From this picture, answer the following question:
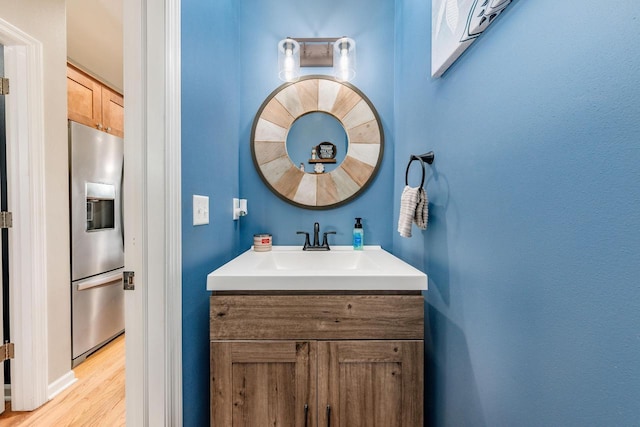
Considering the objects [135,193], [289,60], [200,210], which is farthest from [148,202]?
[289,60]

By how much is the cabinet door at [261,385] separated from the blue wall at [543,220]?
0.54 metres

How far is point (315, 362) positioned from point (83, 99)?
2813 millimetres

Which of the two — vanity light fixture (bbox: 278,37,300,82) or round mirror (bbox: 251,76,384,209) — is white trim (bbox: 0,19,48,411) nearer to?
round mirror (bbox: 251,76,384,209)

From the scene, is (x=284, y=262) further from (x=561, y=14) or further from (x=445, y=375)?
(x=561, y=14)

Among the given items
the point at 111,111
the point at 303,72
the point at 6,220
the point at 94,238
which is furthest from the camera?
the point at 111,111

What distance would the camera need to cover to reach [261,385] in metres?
0.94

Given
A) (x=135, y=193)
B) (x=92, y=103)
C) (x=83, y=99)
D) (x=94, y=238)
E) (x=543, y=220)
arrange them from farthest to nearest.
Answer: (x=92, y=103) → (x=83, y=99) → (x=94, y=238) → (x=135, y=193) → (x=543, y=220)

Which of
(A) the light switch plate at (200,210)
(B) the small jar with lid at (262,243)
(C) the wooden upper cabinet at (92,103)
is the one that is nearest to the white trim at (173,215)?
(A) the light switch plate at (200,210)

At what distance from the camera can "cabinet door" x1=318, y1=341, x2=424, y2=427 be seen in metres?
0.94

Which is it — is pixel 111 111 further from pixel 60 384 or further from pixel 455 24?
pixel 455 24

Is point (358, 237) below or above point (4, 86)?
below

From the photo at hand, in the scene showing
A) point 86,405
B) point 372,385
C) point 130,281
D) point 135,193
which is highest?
point 135,193

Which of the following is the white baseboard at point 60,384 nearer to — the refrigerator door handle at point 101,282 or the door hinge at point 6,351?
the door hinge at point 6,351

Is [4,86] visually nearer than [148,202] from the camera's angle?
No
